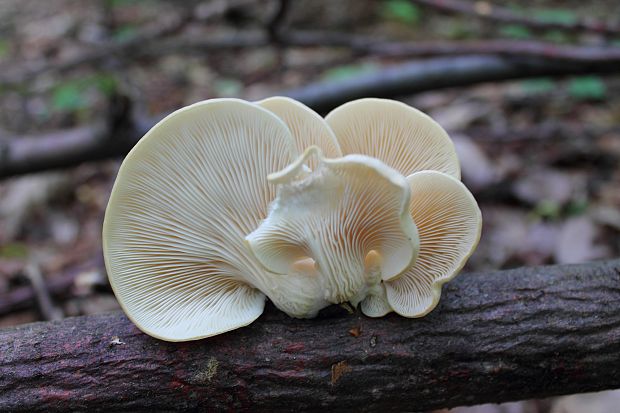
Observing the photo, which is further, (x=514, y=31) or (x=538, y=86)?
(x=514, y=31)

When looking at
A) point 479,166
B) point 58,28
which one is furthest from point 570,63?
point 58,28

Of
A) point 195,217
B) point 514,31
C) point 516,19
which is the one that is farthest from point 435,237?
point 514,31

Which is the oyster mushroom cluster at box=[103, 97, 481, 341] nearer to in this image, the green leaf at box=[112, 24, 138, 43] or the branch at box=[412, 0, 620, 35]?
the branch at box=[412, 0, 620, 35]

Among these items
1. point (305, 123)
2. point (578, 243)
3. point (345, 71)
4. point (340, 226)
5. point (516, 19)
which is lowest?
point (578, 243)

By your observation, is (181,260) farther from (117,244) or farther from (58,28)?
(58,28)

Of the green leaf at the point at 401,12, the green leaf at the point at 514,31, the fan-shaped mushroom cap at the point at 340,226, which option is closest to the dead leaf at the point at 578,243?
the fan-shaped mushroom cap at the point at 340,226

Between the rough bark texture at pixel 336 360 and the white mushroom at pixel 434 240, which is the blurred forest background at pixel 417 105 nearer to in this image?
the rough bark texture at pixel 336 360

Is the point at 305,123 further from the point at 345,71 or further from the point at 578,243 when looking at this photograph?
the point at 345,71
